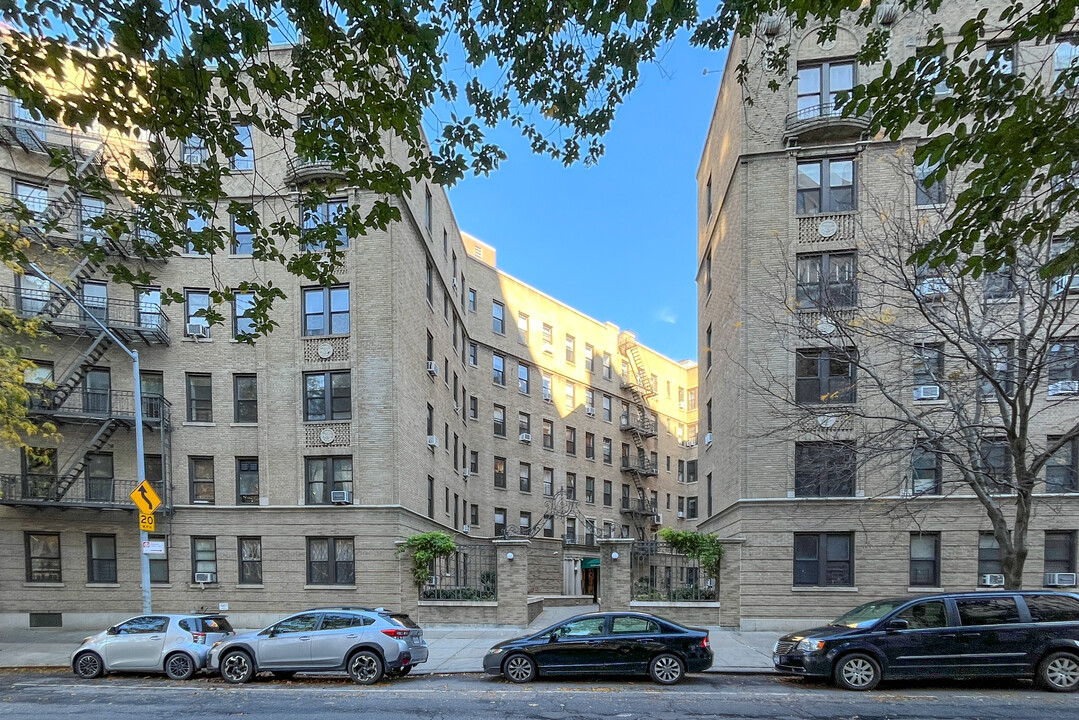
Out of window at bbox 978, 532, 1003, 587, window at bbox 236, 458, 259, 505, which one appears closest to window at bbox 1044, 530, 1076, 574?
window at bbox 978, 532, 1003, 587

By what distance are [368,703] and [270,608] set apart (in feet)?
35.1

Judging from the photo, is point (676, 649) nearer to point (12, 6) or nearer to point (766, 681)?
point (766, 681)

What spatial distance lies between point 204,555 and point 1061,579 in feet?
83.4

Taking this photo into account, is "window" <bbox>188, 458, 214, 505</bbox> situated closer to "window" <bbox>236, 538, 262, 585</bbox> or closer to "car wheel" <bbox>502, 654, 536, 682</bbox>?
"window" <bbox>236, 538, 262, 585</bbox>

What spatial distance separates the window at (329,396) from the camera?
1961cm

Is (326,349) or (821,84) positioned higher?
(821,84)

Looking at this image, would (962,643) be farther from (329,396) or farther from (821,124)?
(329,396)

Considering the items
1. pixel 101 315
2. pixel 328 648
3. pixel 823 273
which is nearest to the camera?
pixel 328 648

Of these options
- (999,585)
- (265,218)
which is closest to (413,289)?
(265,218)

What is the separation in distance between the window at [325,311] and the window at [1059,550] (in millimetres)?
22114

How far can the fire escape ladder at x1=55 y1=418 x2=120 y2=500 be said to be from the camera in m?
18.7

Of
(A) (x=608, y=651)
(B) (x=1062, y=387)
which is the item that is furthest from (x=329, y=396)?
(B) (x=1062, y=387)

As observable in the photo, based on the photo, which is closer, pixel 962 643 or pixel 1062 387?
pixel 962 643

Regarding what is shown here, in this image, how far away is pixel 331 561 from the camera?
18.8 m
